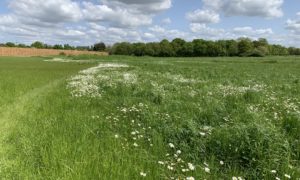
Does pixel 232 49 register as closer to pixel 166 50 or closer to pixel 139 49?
pixel 166 50

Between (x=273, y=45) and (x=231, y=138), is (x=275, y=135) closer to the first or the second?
(x=231, y=138)

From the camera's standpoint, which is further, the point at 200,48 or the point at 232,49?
the point at 200,48

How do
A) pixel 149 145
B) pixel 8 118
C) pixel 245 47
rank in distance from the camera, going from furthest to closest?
pixel 245 47, pixel 8 118, pixel 149 145

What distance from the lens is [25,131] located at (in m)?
7.59

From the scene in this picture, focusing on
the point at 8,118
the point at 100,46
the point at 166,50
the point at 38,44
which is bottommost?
the point at 8,118

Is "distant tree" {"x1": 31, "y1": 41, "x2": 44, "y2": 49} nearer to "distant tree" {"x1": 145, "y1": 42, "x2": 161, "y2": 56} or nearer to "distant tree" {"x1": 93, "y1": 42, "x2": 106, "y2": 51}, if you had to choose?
"distant tree" {"x1": 93, "y1": 42, "x2": 106, "y2": 51}

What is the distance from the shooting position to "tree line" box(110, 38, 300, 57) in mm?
128512

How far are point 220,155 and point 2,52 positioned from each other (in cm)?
14383

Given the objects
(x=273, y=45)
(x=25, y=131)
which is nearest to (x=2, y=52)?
(x=273, y=45)

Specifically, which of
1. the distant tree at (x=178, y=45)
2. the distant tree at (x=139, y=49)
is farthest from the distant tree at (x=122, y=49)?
the distant tree at (x=178, y=45)

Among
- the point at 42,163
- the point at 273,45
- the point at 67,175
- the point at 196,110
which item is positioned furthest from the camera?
the point at 273,45

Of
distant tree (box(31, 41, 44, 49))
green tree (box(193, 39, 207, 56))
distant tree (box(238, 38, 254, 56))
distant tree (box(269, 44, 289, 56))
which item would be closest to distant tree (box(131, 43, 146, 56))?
green tree (box(193, 39, 207, 56))

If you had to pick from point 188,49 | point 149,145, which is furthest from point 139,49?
point 149,145

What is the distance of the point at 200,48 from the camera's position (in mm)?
135625
